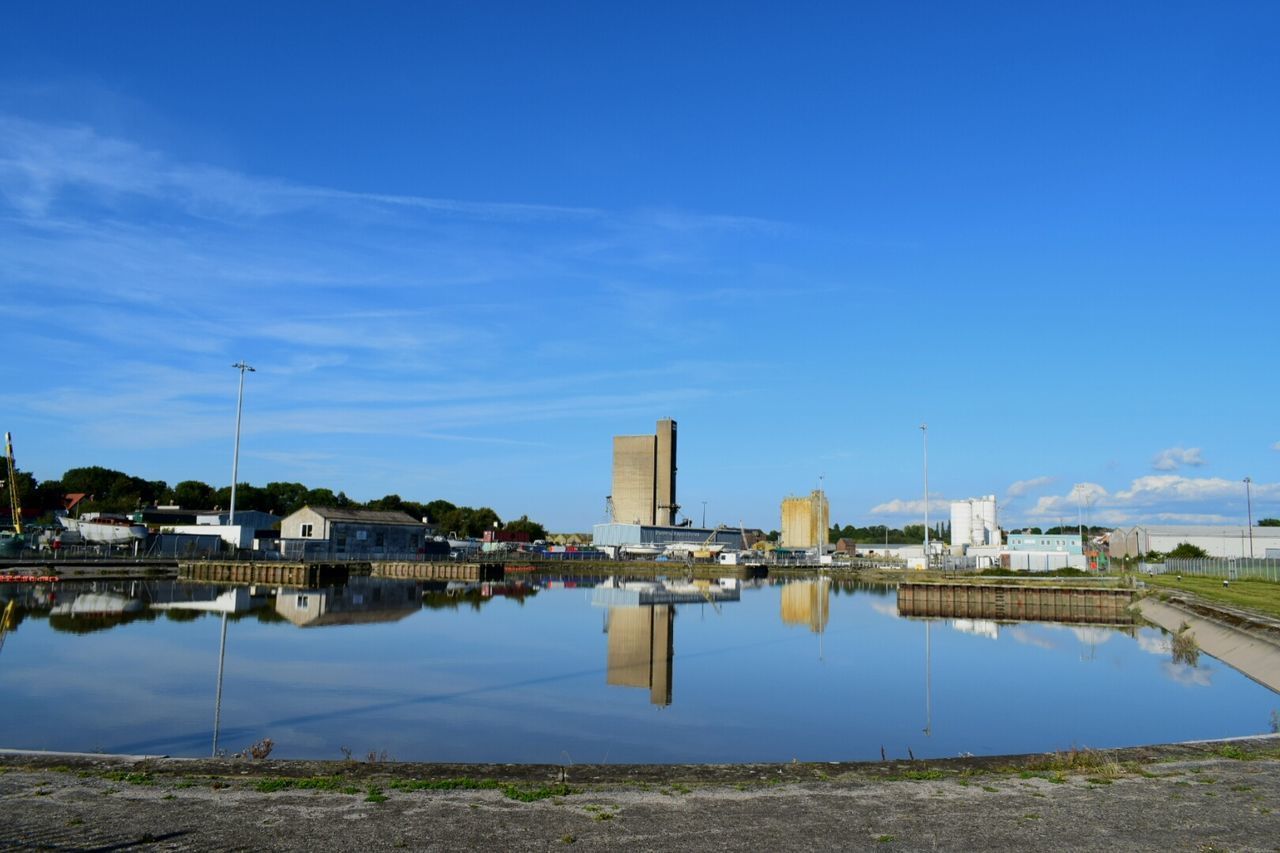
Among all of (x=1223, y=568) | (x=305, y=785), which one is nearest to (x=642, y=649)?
(x=305, y=785)

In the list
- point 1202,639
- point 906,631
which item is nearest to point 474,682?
point 906,631

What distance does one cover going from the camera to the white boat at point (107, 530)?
85.4 meters

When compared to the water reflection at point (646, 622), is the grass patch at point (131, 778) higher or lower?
higher

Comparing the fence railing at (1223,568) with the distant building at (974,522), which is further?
the distant building at (974,522)

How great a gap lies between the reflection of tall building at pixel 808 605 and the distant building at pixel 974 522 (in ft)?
190

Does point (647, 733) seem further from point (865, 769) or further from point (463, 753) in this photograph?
point (865, 769)

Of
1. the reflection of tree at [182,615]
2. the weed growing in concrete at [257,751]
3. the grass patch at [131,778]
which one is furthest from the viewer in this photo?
the reflection of tree at [182,615]

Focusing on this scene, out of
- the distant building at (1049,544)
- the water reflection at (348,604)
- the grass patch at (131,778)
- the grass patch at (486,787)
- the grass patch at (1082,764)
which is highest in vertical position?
the distant building at (1049,544)

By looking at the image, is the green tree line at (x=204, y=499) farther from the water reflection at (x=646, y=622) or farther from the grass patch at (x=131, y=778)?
the grass patch at (x=131, y=778)

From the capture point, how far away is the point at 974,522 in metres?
145

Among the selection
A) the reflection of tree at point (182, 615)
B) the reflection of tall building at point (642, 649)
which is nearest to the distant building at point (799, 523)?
the reflection of tall building at point (642, 649)

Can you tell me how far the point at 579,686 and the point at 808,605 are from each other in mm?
39824

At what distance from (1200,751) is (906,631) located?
104ft

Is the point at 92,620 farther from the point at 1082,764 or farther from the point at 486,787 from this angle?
the point at 1082,764
